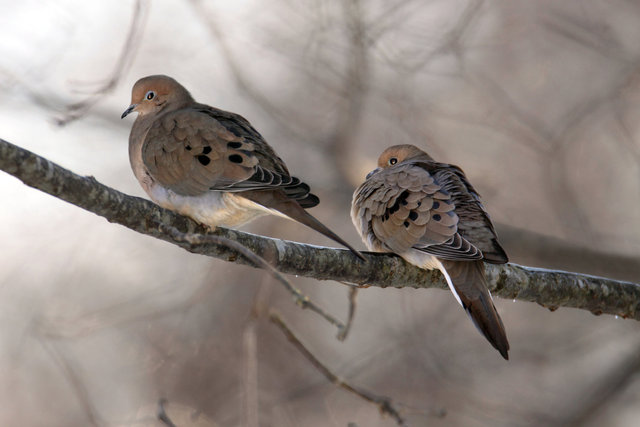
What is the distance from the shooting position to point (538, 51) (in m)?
6.96

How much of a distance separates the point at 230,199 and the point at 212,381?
8.23ft

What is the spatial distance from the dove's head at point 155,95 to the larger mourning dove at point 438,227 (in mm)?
1128

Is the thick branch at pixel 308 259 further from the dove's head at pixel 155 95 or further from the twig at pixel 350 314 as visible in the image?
the dove's head at pixel 155 95

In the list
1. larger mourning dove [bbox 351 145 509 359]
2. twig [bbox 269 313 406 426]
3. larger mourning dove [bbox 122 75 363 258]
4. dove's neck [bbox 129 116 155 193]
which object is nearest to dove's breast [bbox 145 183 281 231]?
larger mourning dove [bbox 122 75 363 258]

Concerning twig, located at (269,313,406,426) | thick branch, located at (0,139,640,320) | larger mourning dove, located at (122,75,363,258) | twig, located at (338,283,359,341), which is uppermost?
larger mourning dove, located at (122,75,363,258)

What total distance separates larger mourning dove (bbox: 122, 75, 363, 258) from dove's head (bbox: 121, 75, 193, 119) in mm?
394

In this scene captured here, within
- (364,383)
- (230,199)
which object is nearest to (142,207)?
(230,199)

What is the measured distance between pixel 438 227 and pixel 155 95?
5.69ft

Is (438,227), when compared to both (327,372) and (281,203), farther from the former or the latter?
(327,372)

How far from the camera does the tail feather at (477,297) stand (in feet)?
10.2

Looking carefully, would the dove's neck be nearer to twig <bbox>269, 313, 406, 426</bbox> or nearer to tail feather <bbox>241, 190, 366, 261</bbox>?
tail feather <bbox>241, 190, 366, 261</bbox>

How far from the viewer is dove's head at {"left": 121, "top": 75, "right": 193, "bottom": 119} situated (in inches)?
163

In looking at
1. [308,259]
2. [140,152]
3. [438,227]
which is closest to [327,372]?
[308,259]

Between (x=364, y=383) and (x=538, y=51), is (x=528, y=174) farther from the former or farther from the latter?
(x=364, y=383)
